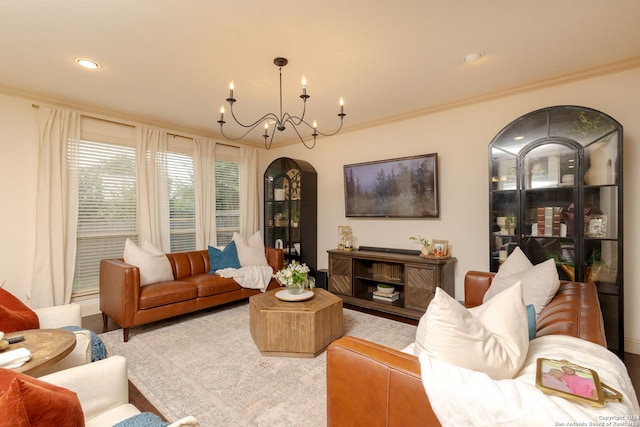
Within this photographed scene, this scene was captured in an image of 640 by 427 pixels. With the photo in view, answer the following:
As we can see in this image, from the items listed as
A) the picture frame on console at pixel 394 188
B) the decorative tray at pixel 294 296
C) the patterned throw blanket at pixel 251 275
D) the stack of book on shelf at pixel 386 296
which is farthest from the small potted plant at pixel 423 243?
the patterned throw blanket at pixel 251 275

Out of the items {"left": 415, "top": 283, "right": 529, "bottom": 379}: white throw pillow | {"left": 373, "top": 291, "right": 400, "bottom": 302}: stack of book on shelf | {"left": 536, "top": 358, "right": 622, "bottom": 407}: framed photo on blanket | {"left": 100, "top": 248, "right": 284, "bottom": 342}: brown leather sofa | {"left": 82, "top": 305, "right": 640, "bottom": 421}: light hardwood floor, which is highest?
{"left": 415, "top": 283, "right": 529, "bottom": 379}: white throw pillow

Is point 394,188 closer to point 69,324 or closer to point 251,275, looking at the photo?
point 251,275

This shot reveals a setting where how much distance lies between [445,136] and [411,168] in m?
0.55

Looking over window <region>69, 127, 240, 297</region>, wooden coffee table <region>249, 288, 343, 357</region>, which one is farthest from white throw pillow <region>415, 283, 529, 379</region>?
window <region>69, 127, 240, 297</region>

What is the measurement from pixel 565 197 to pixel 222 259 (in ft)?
13.0

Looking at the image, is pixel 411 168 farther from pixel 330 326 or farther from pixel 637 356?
pixel 637 356

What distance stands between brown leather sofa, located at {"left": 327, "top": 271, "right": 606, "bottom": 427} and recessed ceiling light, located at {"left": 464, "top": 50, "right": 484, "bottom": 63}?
2025 millimetres

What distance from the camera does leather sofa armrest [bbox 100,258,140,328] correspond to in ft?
9.82

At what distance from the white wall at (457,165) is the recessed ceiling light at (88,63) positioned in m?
1.34

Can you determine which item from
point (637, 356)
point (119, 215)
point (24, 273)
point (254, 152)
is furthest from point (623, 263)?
point (24, 273)

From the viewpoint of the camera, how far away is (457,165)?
11.9ft

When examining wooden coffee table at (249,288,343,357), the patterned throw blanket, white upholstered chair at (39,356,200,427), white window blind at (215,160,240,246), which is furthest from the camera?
white window blind at (215,160,240,246)

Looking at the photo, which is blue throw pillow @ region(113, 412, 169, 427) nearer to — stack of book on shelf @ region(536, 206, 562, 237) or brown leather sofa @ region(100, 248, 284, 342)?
brown leather sofa @ region(100, 248, 284, 342)

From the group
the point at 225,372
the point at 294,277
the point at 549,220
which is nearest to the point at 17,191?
the point at 225,372
